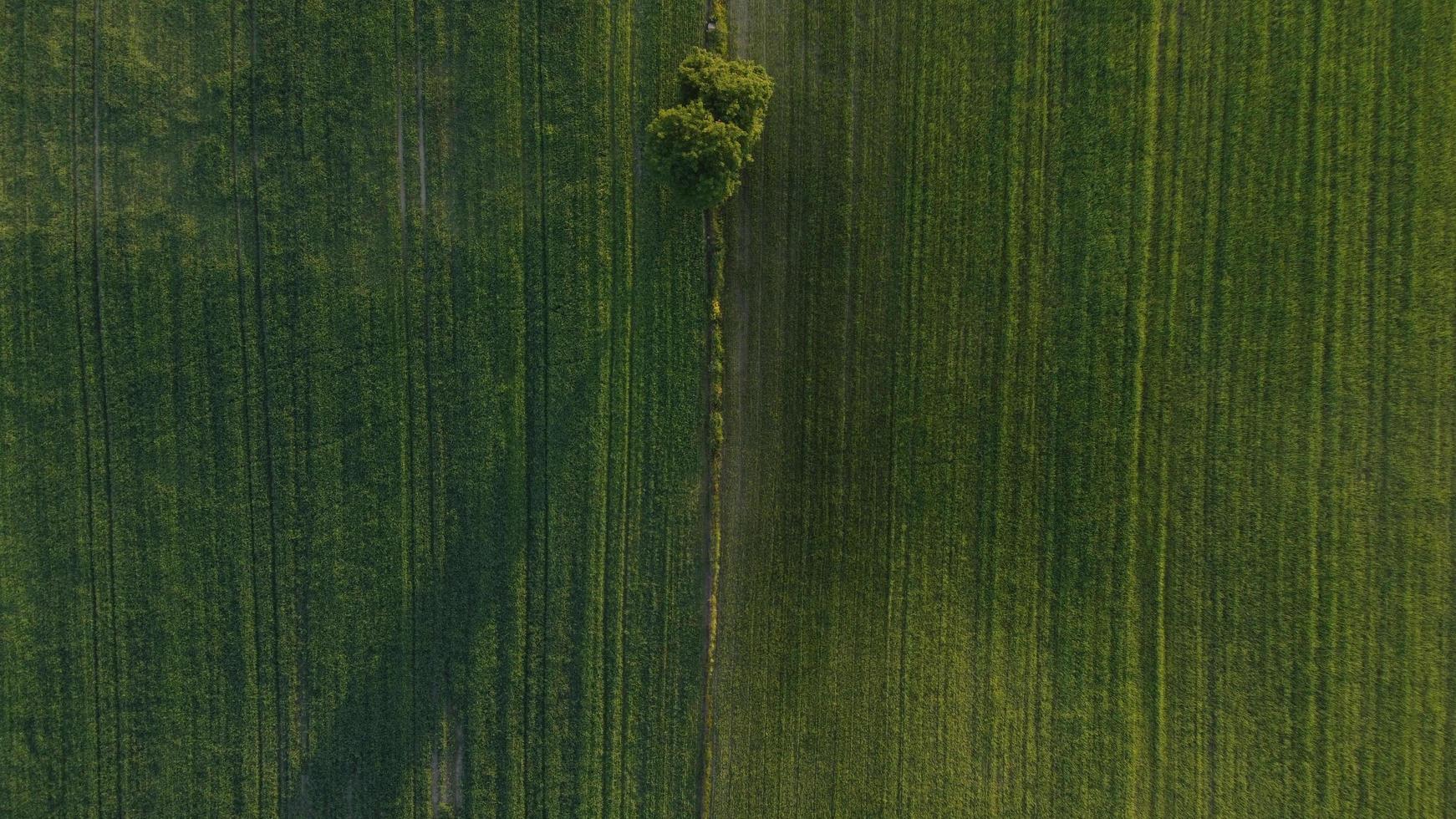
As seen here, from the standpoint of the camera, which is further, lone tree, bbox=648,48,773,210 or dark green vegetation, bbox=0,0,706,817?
dark green vegetation, bbox=0,0,706,817

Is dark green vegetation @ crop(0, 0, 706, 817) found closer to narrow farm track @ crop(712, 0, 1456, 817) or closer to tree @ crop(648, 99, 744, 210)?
tree @ crop(648, 99, 744, 210)

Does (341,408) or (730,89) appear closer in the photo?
(730,89)

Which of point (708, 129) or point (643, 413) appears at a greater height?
point (708, 129)

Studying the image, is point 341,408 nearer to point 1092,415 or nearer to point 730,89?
point 730,89

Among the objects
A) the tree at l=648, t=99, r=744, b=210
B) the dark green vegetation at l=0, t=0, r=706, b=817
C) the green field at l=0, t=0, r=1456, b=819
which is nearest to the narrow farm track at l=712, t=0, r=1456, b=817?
the green field at l=0, t=0, r=1456, b=819

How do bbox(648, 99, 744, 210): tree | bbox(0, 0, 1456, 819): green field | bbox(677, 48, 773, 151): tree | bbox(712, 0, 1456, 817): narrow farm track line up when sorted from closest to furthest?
bbox(648, 99, 744, 210): tree < bbox(677, 48, 773, 151): tree < bbox(712, 0, 1456, 817): narrow farm track < bbox(0, 0, 1456, 819): green field

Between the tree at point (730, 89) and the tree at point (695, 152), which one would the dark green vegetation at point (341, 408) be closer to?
the tree at point (730, 89)

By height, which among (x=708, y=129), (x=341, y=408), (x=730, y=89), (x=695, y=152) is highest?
(x=730, y=89)

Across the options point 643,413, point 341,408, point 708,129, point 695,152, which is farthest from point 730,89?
point 341,408
